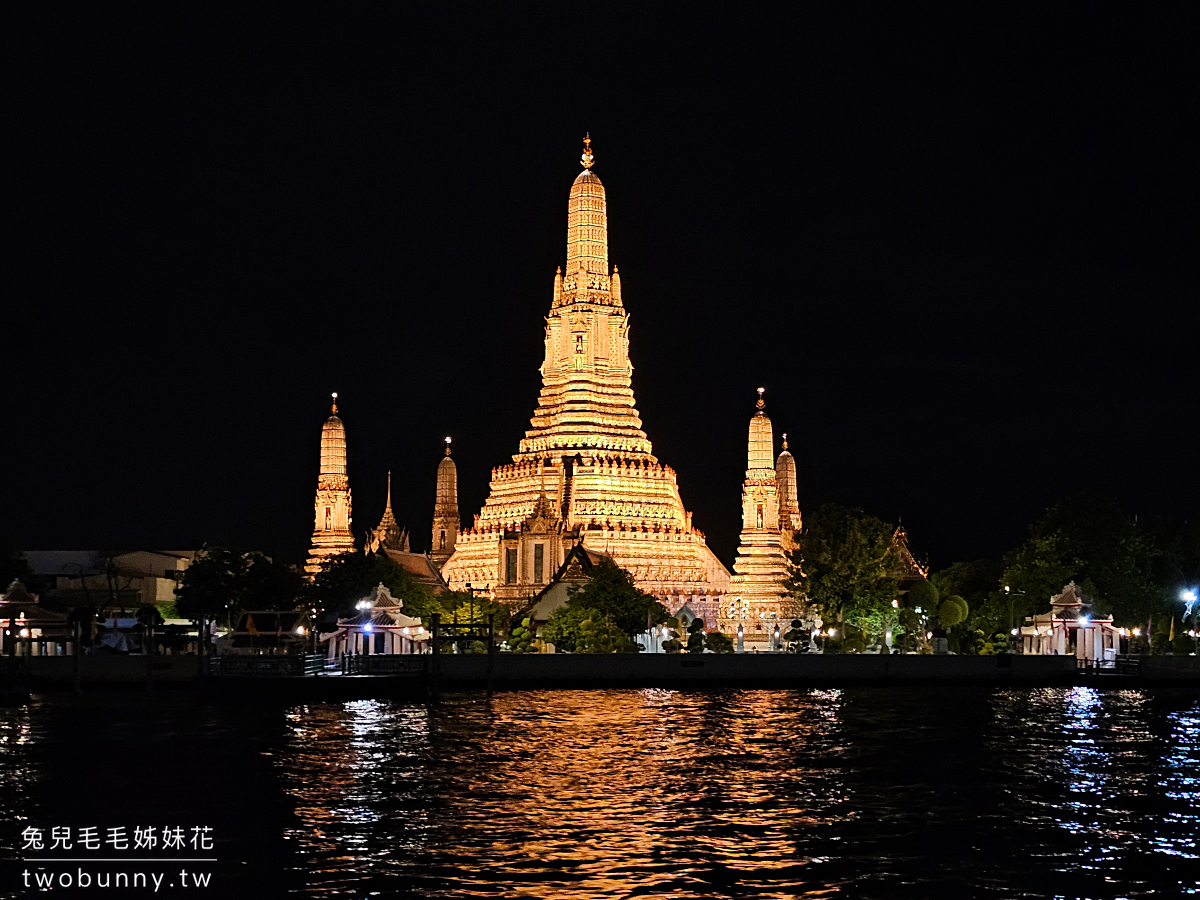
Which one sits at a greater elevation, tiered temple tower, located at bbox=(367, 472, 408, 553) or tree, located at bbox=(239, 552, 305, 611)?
tiered temple tower, located at bbox=(367, 472, 408, 553)

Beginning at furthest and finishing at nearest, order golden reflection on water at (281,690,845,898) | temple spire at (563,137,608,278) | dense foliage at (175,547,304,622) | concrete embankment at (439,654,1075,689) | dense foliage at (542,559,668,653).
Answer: temple spire at (563,137,608,278) → dense foliage at (175,547,304,622) → dense foliage at (542,559,668,653) → concrete embankment at (439,654,1075,689) → golden reflection on water at (281,690,845,898)

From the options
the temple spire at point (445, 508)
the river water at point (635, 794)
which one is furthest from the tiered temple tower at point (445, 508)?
the river water at point (635, 794)

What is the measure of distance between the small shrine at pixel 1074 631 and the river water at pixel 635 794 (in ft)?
46.5

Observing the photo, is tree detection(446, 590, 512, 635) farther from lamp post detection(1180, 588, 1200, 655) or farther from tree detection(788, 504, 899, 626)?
lamp post detection(1180, 588, 1200, 655)

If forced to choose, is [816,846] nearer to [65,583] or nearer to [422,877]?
[422,877]

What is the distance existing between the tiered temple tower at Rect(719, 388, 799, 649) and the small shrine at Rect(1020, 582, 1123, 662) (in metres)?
20.7

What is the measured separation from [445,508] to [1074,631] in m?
56.8

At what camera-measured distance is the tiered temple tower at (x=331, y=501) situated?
371 ft

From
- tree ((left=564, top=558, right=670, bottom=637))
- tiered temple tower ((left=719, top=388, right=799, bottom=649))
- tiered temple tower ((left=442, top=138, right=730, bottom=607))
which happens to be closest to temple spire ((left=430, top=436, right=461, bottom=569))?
tiered temple tower ((left=442, top=138, right=730, bottom=607))

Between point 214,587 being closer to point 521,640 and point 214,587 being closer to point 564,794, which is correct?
point 521,640

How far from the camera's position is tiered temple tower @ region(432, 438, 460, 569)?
12675 centimetres

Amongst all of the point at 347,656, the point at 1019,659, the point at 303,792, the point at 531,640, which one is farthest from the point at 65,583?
the point at 303,792

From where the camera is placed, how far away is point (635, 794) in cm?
4181

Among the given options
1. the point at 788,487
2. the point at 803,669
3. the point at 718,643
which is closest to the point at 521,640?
the point at 718,643
